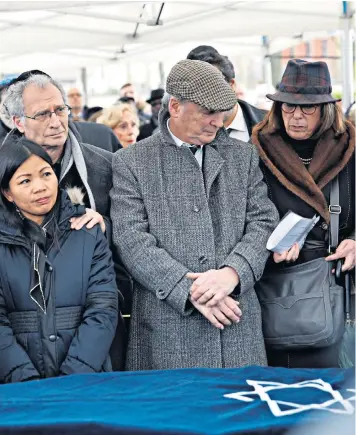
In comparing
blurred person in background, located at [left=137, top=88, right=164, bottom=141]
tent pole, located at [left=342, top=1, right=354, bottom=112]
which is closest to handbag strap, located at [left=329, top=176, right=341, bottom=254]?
tent pole, located at [left=342, top=1, right=354, bottom=112]

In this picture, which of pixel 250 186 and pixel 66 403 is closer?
pixel 66 403

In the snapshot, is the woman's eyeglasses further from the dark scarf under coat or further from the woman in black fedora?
the dark scarf under coat

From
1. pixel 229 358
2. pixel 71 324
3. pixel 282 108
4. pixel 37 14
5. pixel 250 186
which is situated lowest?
pixel 229 358

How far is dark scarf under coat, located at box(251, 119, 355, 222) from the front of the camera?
3.32 metres

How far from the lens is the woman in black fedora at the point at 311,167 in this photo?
3.31 m

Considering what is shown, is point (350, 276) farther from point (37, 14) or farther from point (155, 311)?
point (37, 14)

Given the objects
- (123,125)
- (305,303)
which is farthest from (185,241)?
(123,125)

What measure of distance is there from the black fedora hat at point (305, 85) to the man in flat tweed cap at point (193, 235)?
1.04 feet

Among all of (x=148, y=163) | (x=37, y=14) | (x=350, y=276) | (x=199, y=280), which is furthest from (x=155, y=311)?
(x=37, y=14)

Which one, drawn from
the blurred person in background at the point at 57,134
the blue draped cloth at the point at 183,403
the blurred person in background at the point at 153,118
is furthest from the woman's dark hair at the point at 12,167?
the blurred person in background at the point at 153,118

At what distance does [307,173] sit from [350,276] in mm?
441

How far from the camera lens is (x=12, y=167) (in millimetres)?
3111

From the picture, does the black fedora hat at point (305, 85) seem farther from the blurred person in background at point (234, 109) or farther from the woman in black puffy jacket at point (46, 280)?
the woman in black puffy jacket at point (46, 280)

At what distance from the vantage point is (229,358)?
3178mm
